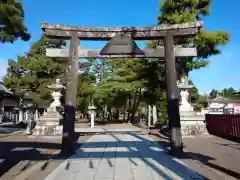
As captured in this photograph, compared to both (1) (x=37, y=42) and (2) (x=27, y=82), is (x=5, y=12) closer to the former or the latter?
(2) (x=27, y=82)

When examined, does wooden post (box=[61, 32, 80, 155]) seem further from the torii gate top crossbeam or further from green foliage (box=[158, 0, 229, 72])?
green foliage (box=[158, 0, 229, 72])

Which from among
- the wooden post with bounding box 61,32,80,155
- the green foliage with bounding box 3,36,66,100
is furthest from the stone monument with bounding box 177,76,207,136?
the green foliage with bounding box 3,36,66,100

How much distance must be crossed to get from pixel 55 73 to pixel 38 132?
1572 centimetres

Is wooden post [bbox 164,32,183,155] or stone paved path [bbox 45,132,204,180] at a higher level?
wooden post [bbox 164,32,183,155]

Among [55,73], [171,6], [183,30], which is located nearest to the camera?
[183,30]

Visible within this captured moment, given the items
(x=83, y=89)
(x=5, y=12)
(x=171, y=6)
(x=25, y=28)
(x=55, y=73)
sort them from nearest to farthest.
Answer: (x=5, y=12), (x=25, y=28), (x=171, y=6), (x=55, y=73), (x=83, y=89)


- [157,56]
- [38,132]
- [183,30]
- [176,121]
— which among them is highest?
[183,30]

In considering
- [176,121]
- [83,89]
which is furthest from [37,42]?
[176,121]

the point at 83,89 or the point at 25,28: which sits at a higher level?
the point at 25,28

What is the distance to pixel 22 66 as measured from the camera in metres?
33.9

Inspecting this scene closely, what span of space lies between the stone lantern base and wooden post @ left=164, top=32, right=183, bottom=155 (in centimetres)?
944

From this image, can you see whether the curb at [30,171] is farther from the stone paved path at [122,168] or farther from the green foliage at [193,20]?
the green foliage at [193,20]

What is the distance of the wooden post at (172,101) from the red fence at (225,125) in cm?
626

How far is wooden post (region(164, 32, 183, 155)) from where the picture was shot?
8430 mm
